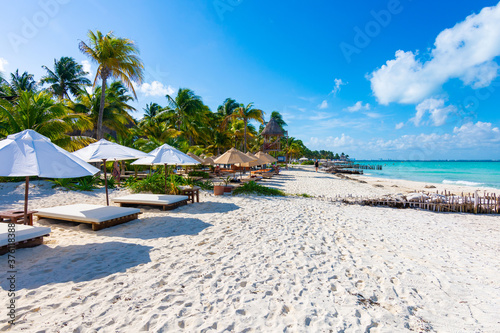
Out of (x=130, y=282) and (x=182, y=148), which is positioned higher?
(x=182, y=148)

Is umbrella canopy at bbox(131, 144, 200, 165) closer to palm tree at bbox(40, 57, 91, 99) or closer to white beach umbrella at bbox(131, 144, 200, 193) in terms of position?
white beach umbrella at bbox(131, 144, 200, 193)

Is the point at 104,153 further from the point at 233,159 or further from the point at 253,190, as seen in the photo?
the point at 253,190

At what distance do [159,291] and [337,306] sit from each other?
7.31 feet

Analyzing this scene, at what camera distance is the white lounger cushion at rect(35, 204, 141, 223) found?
16.9 feet

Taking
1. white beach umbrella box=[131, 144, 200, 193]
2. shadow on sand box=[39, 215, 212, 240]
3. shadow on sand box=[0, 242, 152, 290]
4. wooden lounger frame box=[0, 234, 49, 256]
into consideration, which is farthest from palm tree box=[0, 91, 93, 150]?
shadow on sand box=[0, 242, 152, 290]

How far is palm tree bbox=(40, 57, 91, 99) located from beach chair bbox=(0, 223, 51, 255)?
3155 centimetres

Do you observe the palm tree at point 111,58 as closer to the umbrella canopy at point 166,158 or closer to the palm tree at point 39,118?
the palm tree at point 39,118

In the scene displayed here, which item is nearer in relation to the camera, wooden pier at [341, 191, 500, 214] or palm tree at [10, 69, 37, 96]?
wooden pier at [341, 191, 500, 214]

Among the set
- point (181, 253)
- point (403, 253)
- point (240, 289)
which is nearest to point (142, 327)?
point (240, 289)

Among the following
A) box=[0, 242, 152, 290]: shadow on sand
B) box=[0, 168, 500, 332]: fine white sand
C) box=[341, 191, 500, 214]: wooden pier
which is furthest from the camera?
box=[341, 191, 500, 214]: wooden pier

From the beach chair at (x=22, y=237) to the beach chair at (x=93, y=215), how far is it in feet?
3.15

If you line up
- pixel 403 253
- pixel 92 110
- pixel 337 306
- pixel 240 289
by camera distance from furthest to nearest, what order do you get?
pixel 92 110 < pixel 403 253 < pixel 240 289 < pixel 337 306

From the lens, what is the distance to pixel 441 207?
344 inches

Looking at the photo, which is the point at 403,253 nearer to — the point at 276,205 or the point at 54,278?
the point at 276,205
